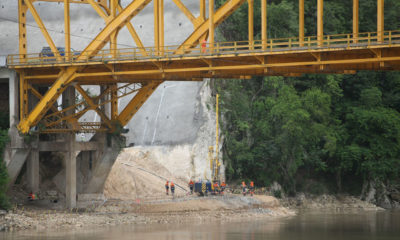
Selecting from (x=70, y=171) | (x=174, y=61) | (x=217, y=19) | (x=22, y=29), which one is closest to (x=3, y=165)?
(x=70, y=171)

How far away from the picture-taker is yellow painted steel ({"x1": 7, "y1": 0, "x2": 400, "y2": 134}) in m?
43.7

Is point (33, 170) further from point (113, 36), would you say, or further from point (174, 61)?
point (174, 61)

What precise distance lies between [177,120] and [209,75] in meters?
21.7

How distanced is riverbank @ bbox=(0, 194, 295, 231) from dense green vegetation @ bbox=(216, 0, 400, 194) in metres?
9.83

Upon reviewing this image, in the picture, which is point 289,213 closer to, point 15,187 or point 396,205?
point 396,205

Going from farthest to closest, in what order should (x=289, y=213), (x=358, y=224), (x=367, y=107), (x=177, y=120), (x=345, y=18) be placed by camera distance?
(x=345, y=18) → (x=367, y=107) → (x=177, y=120) → (x=289, y=213) → (x=358, y=224)

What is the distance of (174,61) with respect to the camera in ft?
159

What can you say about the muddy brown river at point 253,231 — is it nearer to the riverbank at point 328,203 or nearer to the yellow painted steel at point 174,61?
the yellow painted steel at point 174,61

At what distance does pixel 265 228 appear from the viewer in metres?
50.7

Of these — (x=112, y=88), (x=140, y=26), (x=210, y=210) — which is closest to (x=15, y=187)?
(x=112, y=88)

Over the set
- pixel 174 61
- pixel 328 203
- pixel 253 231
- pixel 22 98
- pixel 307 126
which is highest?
pixel 174 61

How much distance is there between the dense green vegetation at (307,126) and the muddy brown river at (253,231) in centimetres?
1462

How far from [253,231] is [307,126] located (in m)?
24.6

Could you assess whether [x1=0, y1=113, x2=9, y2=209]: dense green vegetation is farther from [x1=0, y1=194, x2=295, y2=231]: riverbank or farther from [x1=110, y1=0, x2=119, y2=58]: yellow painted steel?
[x1=110, y1=0, x2=119, y2=58]: yellow painted steel
